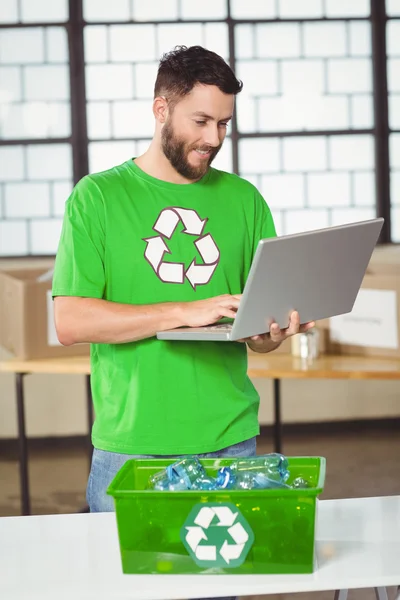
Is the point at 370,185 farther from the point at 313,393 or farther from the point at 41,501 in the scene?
the point at 41,501

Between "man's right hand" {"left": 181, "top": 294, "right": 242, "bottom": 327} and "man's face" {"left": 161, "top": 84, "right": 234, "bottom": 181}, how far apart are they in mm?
293

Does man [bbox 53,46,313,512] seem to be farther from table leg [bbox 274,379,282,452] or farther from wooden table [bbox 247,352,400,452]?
table leg [bbox 274,379,282,452]

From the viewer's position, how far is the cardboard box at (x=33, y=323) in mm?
3855

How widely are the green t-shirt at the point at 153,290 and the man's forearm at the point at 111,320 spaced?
0.03 meters

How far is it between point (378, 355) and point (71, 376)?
2.20 m

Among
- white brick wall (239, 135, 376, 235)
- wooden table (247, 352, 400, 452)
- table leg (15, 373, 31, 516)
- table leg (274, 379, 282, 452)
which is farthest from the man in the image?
white brick wall (239, 135, 376, 235)

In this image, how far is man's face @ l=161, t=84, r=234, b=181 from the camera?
6.48ft

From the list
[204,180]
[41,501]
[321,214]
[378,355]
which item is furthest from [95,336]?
[321,214]

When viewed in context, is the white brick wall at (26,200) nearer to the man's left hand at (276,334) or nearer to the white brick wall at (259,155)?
the white brick wall at (259,155)

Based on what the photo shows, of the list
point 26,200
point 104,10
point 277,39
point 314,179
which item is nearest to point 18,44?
point 104,10

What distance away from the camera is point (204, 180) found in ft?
6.88

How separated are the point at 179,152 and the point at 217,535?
82cm

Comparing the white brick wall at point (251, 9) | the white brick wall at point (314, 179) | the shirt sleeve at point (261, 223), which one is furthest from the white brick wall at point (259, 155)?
the shirt sleeve at point (261, 223)

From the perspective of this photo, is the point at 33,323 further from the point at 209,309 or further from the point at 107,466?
the point at 209,309
